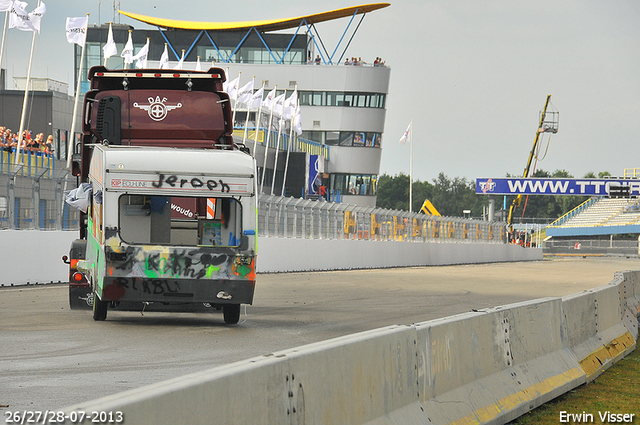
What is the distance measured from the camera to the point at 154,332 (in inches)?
500

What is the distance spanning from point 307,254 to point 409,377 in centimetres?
2897

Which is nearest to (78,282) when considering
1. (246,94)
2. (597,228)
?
(246,94)

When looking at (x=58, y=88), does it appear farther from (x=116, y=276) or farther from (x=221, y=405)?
(x=221, y=405)

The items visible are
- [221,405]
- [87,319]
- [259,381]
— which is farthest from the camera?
[87,319]

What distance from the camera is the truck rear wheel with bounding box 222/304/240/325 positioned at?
13.8 meters

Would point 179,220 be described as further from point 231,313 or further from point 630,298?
point 630,298

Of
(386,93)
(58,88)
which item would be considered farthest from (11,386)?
(386,93)

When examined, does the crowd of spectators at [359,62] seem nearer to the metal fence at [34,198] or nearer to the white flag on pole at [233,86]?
the white flag on pole at [233,86]

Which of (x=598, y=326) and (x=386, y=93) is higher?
(x=386, y=93)

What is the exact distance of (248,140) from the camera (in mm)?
67250

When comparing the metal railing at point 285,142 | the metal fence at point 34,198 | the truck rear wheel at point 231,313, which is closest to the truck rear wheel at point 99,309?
the truck rear wheel at point 231,313

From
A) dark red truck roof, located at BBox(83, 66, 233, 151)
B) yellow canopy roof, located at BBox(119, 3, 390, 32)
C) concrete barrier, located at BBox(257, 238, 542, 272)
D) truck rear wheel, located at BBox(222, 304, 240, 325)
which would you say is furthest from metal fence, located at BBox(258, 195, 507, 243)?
yellow canopy roof, located at BBox(119, 3, 390, 32)

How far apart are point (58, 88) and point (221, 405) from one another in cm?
7051

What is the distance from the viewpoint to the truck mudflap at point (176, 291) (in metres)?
12.5
